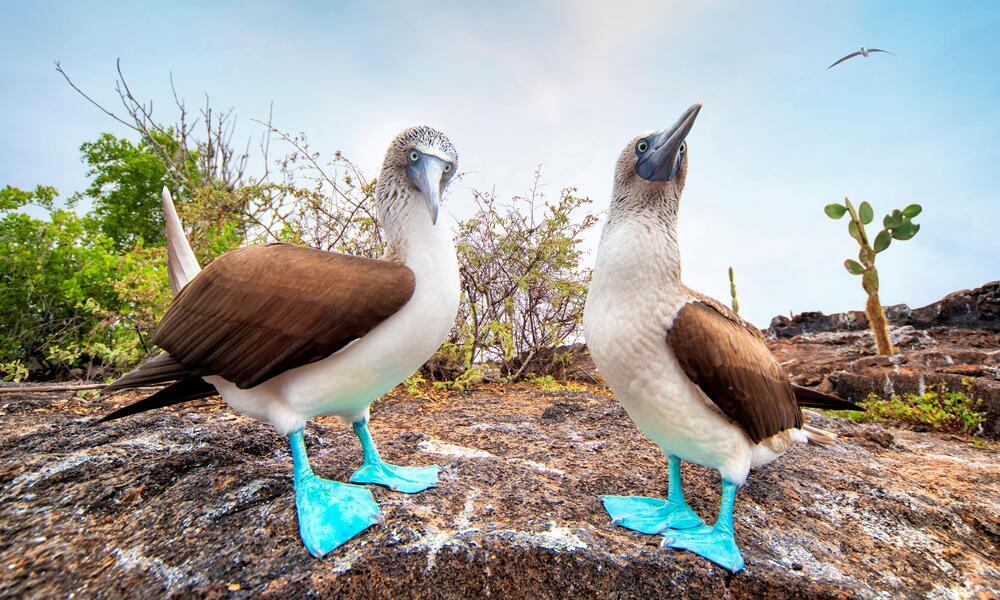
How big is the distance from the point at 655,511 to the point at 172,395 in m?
2.26

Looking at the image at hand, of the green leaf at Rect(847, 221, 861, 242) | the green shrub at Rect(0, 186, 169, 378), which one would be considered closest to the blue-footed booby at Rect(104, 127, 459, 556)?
the green shrub at Rect(0, 186, 169, 378)

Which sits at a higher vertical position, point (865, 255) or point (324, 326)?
point (865, 255)

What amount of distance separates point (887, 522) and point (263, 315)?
305 centimetres

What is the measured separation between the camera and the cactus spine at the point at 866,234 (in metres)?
7.62

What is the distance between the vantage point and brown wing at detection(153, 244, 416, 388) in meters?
1.79

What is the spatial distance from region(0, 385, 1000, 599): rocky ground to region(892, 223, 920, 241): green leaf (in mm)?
6431

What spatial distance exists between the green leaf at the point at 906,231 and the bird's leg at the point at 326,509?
32.1 feet

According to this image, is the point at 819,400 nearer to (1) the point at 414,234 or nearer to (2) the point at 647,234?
(2) the point at 647,234

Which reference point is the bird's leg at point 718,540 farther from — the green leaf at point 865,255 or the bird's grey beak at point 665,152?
the green leaf at point 865,255

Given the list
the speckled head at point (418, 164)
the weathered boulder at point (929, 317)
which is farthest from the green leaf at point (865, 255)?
the speckled head at point (418, 164)

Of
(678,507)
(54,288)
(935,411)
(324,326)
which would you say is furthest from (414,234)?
(54,288)

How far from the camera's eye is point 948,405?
17.4 feet

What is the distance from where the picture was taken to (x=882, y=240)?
26.6 ft

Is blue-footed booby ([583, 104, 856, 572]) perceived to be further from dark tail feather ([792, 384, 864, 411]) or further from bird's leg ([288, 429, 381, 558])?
bird's leg ([288, 429, 381, 558])
